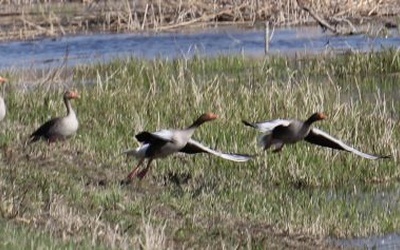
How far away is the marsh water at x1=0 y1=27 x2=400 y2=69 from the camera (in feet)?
78.0

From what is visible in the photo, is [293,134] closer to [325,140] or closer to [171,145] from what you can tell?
[325,140]

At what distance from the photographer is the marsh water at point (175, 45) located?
23438mm

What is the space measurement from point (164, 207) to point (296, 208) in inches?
54.0

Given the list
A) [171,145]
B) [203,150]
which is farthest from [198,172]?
[171,145]

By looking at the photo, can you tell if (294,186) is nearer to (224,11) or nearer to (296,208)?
(296,208)

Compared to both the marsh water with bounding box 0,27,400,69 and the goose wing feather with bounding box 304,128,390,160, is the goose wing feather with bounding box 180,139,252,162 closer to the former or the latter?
the goose wing feather with bounding box 304,128,390,160

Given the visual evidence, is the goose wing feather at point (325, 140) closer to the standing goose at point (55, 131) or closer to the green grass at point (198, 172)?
the green grass at point (198, 172)

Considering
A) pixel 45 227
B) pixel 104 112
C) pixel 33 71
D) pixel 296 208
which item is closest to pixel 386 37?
pixel 33 71

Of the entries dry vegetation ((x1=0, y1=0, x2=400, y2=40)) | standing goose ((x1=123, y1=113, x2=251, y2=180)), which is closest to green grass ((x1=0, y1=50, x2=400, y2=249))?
standing goose ((x1=123, y1=113, x2=251, y2=180))

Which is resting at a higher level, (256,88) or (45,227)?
(45,227)

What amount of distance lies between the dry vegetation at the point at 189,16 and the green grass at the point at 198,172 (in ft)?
33.5

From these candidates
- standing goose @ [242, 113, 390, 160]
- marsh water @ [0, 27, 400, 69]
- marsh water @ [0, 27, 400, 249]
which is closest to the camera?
standing goose @ [242, 113, 390, 160]

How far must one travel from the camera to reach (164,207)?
979 centimetres

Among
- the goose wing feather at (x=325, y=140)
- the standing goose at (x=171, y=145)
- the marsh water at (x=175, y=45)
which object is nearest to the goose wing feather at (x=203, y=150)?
the standing goose at (x=171, y=145)
